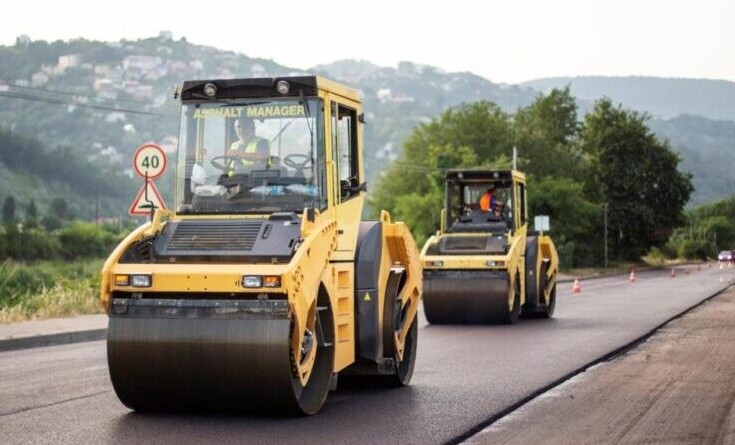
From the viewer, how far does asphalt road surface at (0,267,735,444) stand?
8938 millimetres

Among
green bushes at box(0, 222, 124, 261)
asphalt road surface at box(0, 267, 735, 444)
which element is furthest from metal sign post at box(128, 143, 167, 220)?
green bushes at box(0, 222, 124, 261)

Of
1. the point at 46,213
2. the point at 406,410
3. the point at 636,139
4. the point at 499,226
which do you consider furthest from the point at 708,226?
the point at 406,410

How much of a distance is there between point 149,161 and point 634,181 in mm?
77833

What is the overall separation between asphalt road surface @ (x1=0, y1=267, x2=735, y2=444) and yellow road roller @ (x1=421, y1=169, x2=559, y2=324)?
5.18 feet

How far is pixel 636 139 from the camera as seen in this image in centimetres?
9612

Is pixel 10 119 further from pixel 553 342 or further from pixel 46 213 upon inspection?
pixel 553 342

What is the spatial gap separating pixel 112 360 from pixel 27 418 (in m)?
1.13

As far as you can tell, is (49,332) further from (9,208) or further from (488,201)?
(9,208)

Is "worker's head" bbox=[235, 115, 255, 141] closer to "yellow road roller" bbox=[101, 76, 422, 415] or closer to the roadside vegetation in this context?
"yellow road roller" bbox=[101, 76, 422, 415]

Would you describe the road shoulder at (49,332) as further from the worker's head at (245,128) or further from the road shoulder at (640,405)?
the road shoulder at (640,405)

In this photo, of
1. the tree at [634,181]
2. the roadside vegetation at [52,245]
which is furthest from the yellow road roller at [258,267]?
the tree at [634,181]

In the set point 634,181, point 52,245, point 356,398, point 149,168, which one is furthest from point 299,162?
point 634,181

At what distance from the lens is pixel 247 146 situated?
10.4 meters

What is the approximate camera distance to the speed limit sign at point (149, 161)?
20312 millimetres
